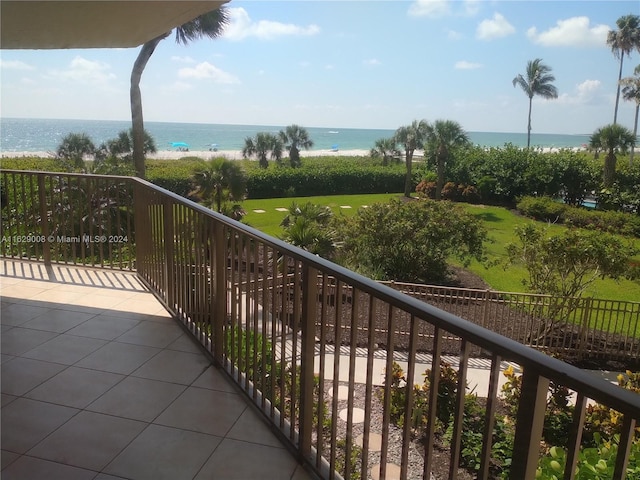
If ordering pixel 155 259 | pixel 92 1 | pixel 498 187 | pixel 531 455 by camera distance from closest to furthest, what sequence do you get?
pixel 531 455 → pixel 92 1 → pixel 155 259 → pixel 498 187

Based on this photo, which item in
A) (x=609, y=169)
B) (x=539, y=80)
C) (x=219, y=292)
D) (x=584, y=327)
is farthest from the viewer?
(x=539, y=80)

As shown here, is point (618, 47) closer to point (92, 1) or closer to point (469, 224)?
point (469, 224)

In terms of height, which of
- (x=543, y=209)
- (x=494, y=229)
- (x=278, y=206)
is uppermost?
(x=543, y=209)

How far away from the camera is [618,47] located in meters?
39.9

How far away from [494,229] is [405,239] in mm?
8738

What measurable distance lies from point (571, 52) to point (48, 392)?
6241cm

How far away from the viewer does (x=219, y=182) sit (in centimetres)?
1172

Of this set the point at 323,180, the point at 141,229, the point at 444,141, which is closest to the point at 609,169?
the point at 444,141

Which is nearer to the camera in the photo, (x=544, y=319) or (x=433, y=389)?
(x=433, y=389)

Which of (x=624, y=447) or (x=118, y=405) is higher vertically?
(x=624, y=447)

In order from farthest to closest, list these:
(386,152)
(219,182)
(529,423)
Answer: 1. (386,152)
2. (219,182)
3. (529,423)

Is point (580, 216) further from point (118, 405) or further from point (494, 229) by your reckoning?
point (118, 405)

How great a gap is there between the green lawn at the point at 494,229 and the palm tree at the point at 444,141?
102 inches

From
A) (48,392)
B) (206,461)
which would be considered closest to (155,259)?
(48,392)
